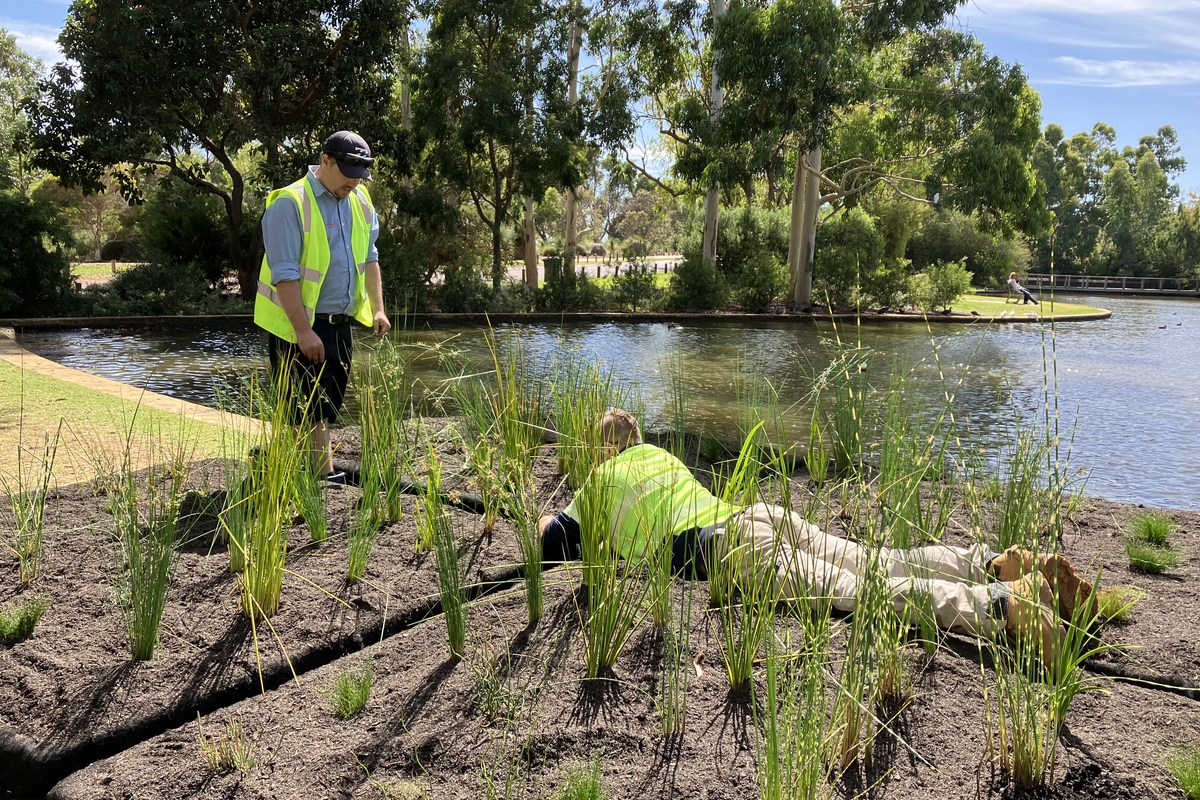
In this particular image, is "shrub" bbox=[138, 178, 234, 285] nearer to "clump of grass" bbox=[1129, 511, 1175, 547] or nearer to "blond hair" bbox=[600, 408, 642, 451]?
"blond hair" bbox=[600, 408, 642, 451]

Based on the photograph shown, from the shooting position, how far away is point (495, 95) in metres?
16.7

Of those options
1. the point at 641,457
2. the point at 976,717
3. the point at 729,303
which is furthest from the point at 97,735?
the point at 729,303

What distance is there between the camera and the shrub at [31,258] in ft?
42.2

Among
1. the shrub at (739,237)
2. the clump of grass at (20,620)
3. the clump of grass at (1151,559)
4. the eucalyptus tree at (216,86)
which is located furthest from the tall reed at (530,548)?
the shrub at (739,237)

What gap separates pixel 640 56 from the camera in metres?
20.8

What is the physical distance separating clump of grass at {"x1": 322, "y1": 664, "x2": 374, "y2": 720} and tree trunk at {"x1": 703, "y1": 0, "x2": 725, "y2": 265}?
53.2ft

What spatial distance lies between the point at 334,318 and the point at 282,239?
433 mm

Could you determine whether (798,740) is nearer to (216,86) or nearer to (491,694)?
(491,694)

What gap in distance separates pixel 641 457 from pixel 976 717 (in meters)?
1.20

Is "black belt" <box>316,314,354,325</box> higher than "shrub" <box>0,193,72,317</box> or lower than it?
lower

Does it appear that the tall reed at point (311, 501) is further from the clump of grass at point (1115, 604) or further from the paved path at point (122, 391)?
the clump of grass at point (1115, 604)

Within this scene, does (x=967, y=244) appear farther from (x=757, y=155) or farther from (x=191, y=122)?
(x=191, y=122)

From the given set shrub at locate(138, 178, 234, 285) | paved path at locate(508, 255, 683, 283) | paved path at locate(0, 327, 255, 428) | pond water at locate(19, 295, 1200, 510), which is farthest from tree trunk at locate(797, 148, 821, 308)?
paved path at locate(0, 327, 255, 428)

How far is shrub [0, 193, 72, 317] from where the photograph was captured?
12.9m
